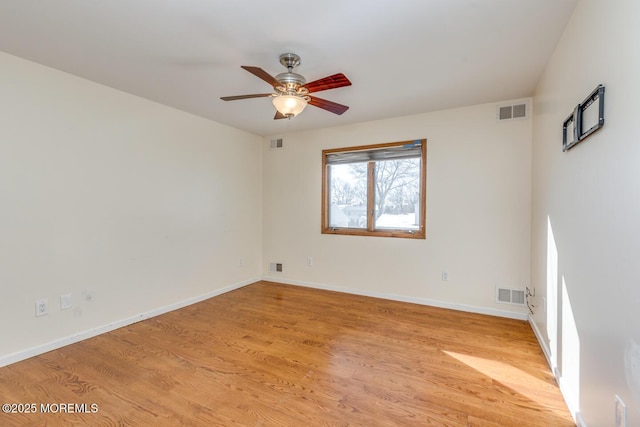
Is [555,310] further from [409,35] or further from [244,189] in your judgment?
[244,189]

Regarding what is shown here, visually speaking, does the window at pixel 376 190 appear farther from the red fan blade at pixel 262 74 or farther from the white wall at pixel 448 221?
the red fan blade at pixel 262 74

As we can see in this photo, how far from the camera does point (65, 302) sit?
2635mm

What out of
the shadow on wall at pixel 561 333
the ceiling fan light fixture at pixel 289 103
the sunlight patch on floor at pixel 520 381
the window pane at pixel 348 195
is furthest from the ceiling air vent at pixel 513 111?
the sunlight patch on floor at pixel 520 381

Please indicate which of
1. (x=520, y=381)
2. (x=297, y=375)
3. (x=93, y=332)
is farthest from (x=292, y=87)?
(x=93, y=332)

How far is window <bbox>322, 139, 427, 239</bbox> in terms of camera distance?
3.84 m

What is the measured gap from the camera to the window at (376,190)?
384 cm

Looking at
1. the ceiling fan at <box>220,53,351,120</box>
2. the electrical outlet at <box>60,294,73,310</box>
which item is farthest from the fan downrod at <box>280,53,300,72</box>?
the electrical outlet at <box>60,294,73,310</box>

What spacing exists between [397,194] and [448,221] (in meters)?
0.72

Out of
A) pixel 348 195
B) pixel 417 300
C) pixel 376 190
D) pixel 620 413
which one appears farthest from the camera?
pixel 348 195

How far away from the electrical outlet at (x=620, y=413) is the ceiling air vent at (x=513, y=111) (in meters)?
2.82

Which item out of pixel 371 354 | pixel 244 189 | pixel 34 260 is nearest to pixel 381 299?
pixel 371 354

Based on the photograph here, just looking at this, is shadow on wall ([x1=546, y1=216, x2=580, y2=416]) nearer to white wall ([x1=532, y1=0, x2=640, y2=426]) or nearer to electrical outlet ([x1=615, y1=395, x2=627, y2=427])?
white wall ([x1=532, y1=0, x2=640, y2=426])

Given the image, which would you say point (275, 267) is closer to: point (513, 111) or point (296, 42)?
point (296, 42)

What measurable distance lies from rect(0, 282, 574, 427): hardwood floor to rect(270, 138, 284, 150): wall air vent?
266 cm
